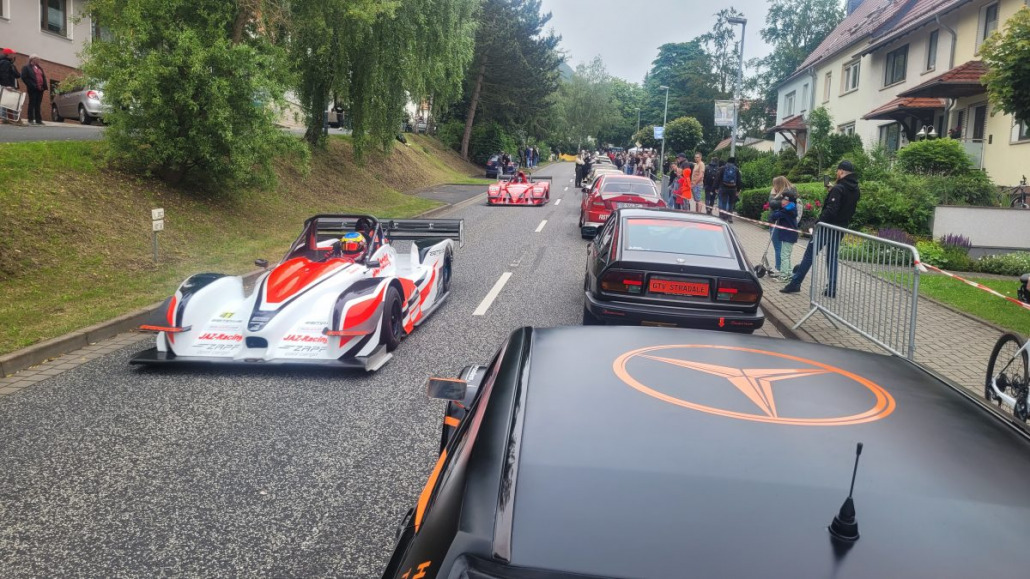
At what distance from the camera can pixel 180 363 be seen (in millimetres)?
6973

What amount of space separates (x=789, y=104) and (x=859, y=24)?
11.3 metres

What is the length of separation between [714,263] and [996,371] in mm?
2557

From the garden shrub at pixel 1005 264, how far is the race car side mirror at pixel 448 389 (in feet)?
46.1

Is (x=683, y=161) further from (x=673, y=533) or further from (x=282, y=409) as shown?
(x=673, y=533)

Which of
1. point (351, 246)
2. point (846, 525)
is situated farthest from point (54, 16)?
point (846, 525)

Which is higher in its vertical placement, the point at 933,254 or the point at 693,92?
the point at 693,92

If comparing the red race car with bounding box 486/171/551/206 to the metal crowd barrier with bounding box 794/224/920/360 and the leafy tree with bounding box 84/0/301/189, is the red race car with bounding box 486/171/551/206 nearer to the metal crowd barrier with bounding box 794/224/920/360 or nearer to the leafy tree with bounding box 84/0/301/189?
the leafy tree with bounding box 84/0/301/189

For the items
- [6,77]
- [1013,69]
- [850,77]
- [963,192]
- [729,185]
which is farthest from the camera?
[850,77]

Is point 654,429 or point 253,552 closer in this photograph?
point 654,429

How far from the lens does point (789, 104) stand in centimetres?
5062

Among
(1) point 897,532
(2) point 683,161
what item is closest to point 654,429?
(1) point 897,532

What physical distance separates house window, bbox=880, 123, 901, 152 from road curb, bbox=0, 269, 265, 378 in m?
29.7

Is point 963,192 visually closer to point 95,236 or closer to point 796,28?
point 95,236

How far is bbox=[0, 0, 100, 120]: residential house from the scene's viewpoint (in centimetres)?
2900
